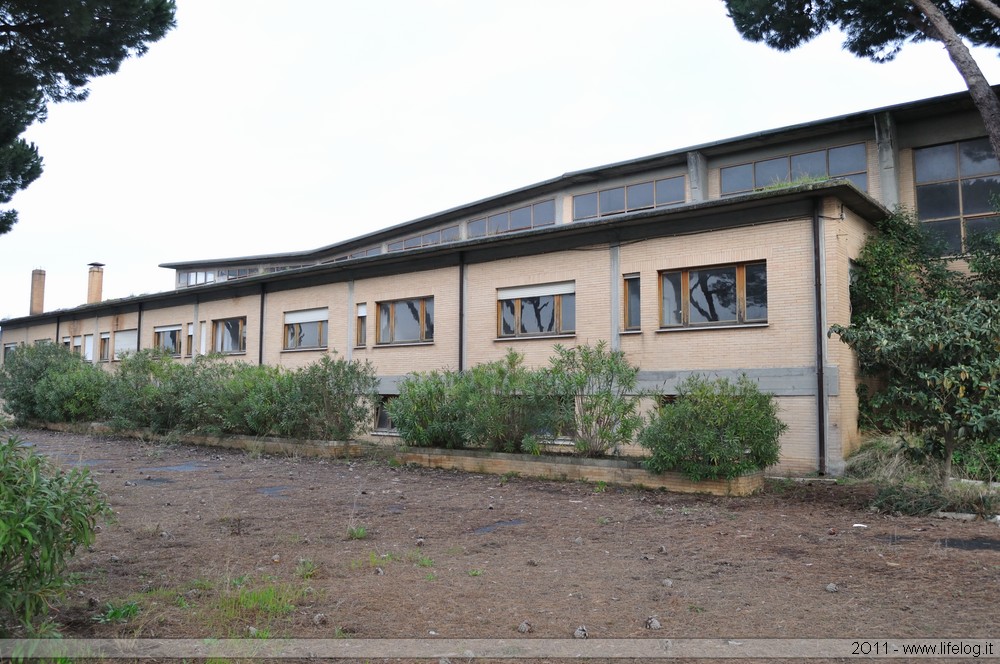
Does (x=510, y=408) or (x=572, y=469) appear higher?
(x=510, y=408)

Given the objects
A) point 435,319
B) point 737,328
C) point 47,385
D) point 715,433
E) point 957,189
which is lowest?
point 715,433

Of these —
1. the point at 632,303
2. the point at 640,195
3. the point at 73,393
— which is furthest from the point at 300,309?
the point at 632,303

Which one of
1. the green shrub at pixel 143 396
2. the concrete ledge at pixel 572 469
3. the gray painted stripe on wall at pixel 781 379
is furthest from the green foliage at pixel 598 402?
the green shrub at pixel 143 396

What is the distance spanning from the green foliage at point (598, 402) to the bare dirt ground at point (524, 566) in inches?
44.5

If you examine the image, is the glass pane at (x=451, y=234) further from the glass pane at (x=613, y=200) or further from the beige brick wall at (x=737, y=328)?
the beige brick wall at (x=737, y=328)

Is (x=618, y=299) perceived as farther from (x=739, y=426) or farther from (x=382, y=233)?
(x=382, y=233)

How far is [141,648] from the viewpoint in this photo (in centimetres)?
385

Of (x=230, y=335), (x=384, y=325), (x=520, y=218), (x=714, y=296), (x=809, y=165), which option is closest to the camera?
(x=714, y=296)

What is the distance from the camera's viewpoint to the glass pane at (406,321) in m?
19.8

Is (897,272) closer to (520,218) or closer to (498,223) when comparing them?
(520,218)

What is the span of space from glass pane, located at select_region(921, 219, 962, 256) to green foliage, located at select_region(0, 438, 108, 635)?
1625cm

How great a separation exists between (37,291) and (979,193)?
4730 cm

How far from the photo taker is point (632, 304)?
15586 millimetres

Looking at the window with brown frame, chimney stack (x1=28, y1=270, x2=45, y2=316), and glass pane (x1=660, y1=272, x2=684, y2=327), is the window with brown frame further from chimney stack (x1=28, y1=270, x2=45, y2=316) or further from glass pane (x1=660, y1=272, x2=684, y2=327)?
chimney stack (x1=28, y1=270, x2=45, y2=316)
